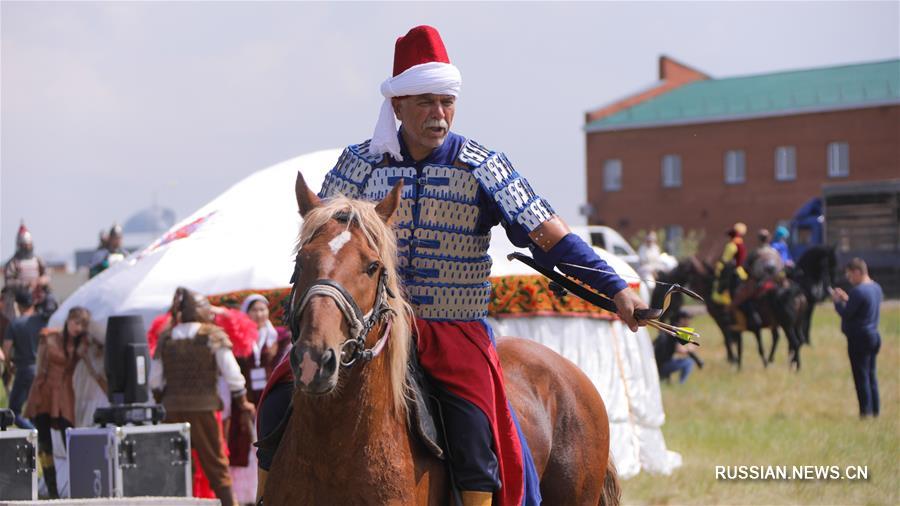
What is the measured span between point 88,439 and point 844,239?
88.9 ft

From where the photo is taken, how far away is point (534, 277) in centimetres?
1196

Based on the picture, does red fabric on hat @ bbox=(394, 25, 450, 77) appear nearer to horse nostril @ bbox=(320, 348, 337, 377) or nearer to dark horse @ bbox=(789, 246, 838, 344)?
horse nostril @ bbox=(320, 348, 337, 377)

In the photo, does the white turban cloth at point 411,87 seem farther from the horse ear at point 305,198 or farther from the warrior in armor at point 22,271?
the warrior in armor at point 22,271

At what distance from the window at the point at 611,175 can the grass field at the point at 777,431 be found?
31.8 metres

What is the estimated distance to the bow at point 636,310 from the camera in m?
4.29

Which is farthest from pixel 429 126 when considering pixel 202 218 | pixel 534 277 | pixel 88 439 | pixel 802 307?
pixel 802 307

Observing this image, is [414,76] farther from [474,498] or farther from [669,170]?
[669,170]

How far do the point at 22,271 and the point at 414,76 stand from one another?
43.9 ft

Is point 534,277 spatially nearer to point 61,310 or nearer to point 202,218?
point 202,218

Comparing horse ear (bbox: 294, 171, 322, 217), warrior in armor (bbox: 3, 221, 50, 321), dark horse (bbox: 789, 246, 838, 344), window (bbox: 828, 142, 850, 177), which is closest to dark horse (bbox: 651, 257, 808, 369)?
dark horse (bbox: 789, 246, 838, 344)

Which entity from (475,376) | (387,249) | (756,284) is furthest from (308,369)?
(756,284)

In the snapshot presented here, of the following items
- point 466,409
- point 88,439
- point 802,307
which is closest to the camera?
point 466,409

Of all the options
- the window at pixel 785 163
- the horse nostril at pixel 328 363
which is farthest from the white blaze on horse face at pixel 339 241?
the window at pixel 785 163

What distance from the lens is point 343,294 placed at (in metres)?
3.66
